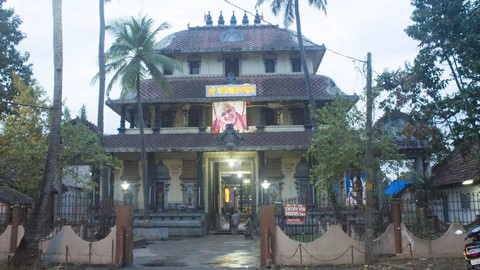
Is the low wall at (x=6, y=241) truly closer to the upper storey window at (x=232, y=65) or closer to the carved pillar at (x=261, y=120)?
the carved pillar at (x=261, y=120)

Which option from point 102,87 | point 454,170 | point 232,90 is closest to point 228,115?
point 232,90

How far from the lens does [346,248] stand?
13.7 m

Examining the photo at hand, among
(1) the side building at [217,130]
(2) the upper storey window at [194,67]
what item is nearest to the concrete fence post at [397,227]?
(1) the side building at [217,130]

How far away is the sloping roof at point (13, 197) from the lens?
22906 mm

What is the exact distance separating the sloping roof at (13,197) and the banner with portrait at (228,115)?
39.2 feet

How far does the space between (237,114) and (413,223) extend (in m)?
15.8

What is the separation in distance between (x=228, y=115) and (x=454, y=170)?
13872 mm

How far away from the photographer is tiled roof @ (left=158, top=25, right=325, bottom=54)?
32.6 m

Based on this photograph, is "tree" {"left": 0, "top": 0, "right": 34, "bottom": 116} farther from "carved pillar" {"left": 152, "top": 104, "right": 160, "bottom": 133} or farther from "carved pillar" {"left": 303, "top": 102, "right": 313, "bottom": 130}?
"carved pillar" {"left": 303, "top": 102, "right": 313, "bottom": 130}

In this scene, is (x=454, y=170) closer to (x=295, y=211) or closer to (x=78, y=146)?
(x=295, y=211)

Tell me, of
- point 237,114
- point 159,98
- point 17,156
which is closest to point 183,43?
point 159,98

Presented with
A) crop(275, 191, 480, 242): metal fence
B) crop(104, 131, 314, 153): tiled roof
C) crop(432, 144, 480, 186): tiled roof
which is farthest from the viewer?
crop(104, 131, 314, 153): tiled roof

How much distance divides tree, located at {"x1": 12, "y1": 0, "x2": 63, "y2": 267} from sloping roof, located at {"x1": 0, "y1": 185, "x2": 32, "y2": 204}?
1019 cm

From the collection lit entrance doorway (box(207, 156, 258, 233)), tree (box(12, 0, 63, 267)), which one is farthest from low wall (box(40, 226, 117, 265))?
lit entrance doorway (box(207, 156, 258, 233))
